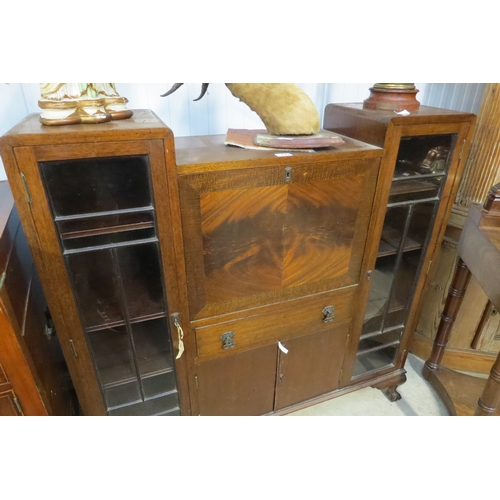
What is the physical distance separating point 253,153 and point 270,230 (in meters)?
0.21

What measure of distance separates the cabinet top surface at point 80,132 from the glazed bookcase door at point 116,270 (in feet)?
0.08

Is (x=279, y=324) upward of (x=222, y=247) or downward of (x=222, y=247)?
downward

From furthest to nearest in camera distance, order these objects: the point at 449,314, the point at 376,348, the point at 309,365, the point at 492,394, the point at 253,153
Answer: the point at 449,314
the point at 376,348
the point at 309,365
the point at 492,394
the point at 253,153

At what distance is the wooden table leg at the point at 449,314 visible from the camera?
4.86ft

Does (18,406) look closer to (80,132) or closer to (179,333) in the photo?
(179,333)

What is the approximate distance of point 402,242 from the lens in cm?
127

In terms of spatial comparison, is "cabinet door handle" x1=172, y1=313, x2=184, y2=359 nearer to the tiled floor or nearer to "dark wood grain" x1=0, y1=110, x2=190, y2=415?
"dark wood grain" x1=0, y1=110, x2=190, y2=415

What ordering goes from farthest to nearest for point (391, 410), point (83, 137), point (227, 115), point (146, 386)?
point (391, 410)
point (227, 115)
point (146, 386)
point (83, 137)

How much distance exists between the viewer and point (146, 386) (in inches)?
44.5

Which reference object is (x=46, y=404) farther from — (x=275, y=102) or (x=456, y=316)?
(x=456, y=316)

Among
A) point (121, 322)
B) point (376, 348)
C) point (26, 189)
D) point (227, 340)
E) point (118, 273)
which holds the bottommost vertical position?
point (376, 348)

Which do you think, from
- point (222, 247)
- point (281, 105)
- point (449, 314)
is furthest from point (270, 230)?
point (449, 314)

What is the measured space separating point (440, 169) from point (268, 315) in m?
0.74

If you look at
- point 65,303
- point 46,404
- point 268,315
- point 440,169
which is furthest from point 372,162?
point 46,404
